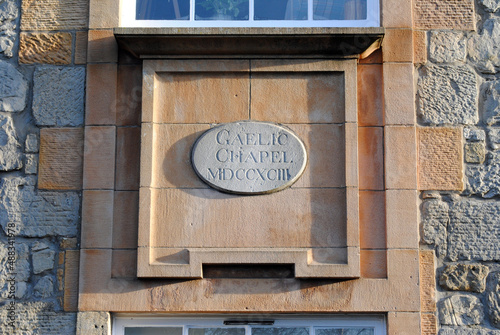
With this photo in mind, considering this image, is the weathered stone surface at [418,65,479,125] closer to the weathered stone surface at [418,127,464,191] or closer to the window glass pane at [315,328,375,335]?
the weathered stone surface at [418,127,464,191]

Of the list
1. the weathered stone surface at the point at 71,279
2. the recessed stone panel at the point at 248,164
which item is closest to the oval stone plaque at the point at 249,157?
the recessed stone panel at the point at 248,164

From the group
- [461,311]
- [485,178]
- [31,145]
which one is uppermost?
[31,145]

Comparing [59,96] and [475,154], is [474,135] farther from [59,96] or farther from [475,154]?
[59,96]

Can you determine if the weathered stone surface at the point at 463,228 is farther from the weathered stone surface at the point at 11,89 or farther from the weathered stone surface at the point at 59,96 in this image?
the weathered stone surface at the point at 11,89

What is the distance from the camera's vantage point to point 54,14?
17.2 ft

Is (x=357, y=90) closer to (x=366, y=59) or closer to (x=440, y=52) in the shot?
(x=366, y=59)

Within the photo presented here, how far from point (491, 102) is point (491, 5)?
78 centimetres

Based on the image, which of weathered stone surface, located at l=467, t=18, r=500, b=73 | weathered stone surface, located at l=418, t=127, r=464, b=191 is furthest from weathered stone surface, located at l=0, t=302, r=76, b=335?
weathered stone surface, located at l=467, t=18, r=500, b=73

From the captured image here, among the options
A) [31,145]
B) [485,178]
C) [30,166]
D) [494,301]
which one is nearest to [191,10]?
[31,145]

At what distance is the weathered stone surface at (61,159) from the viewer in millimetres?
4980

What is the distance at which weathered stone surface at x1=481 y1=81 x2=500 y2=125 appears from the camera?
5062 millimetres

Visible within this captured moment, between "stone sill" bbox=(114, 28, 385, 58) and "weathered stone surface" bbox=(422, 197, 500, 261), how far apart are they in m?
1.30

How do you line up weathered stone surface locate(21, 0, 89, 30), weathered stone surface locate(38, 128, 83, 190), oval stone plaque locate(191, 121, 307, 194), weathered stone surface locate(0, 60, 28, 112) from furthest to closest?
weathered stone surface locate(21, 0, 89, 30) → weathered stone surface locate(0, 60, 28, 112) → weathered stone surface locate(38, 128, 83, 190) → oval stone plaque locate(191, 121, 307, 194)

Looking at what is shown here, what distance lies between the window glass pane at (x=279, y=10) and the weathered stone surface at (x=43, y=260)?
241 cm
